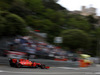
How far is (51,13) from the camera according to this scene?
1726 inches

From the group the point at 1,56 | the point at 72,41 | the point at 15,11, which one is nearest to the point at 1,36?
the point at 1,56

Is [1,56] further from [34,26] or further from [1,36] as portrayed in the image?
[34,26]

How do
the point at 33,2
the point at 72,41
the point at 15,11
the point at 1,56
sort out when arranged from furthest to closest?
the point at 33,2, the point at 15,11, the point at 72,41, the point at 1,56

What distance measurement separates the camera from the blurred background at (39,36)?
1527cm

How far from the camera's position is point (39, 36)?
92.1 ft

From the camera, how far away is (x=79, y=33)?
29.0m

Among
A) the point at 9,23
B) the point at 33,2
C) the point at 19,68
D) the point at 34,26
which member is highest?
the point at 33,2

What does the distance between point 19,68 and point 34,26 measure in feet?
80.3

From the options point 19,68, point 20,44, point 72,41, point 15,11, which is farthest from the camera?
point 15,11

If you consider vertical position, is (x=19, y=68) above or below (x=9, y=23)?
below

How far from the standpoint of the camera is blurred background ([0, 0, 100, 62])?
15.3 m

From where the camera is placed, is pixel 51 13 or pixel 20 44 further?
pixel 51 13

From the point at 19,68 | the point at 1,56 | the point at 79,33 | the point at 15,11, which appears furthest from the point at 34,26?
the point at 19,68

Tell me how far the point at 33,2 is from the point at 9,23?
28.3 meters
